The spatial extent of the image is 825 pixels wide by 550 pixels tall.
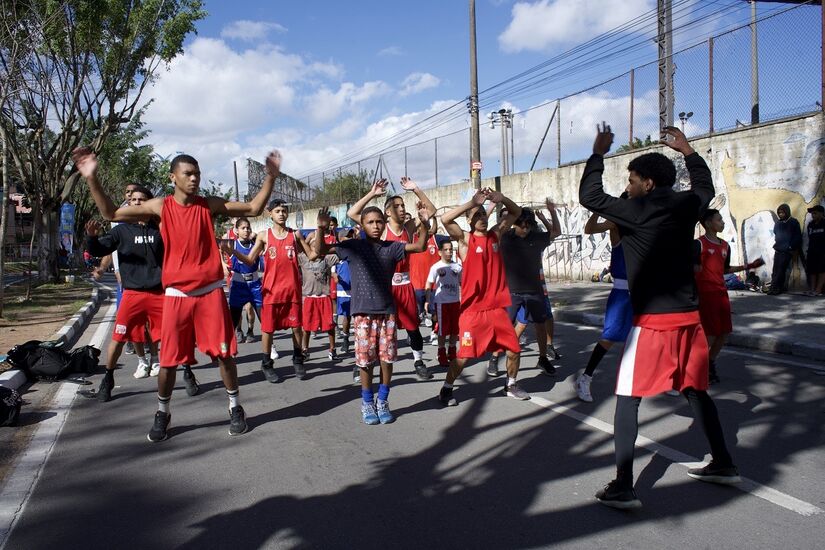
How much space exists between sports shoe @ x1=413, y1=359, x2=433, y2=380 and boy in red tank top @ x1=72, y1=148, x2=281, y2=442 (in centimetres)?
261

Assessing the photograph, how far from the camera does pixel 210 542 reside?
10.7 ft

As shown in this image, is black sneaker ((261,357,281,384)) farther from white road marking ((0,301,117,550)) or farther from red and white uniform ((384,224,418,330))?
white road marking ((0,301,117,550))

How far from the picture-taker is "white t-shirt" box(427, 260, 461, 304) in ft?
23.7

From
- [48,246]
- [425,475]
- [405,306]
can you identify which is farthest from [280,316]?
[48,246]

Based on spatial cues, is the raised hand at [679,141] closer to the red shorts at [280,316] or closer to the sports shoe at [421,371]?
the sports shoe at [421,371]

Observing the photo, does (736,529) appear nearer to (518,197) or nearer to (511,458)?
(511,458)

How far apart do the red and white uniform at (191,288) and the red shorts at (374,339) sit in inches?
39.7

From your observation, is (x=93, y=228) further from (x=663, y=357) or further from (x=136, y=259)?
(x=663, y=357)

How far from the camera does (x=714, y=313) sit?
19.1 ft

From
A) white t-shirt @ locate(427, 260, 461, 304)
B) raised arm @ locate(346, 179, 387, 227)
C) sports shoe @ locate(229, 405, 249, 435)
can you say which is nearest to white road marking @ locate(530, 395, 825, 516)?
white t-shirt @ locate(427, 260, 461, 304)

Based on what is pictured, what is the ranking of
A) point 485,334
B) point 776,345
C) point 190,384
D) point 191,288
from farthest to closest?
1. point 776,345
2. point 190,384
3. point 485,334
4. point 191,288

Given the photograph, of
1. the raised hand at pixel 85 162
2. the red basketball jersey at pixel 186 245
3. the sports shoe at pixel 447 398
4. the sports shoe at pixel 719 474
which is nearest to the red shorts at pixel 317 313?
the sports shoe at pixel 447 398

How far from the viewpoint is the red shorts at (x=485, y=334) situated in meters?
5.49

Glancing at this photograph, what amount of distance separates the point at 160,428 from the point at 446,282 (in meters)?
3.53
